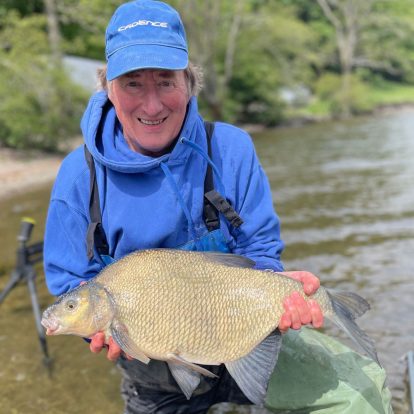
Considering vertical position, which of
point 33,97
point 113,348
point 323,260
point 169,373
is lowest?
point 323,260

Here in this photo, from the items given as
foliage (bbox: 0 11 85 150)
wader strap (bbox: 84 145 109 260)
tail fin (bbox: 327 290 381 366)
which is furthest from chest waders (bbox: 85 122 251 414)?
foliage (bbox: 0 11 85 150)

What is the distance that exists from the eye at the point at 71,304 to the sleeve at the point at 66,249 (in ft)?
1.03

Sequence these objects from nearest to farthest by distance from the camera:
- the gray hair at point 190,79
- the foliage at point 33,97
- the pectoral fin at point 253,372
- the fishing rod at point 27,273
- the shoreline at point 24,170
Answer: the pectoral fin at point 253,372
the gray hair at point 190,79
the fishing rod at point 27,273
the shoreline at point 24,170
the foliage at point 33,97

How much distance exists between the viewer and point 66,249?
112 inches

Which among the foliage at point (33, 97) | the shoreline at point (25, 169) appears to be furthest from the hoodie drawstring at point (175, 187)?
the foliage at point (33, 97)

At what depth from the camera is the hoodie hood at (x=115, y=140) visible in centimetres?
266

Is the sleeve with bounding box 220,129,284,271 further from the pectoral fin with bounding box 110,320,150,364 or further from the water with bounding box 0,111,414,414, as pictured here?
the water with bounding box 0,111,414,414

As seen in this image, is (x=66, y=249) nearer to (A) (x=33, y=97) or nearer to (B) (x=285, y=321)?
(B) (x=285, y=321)

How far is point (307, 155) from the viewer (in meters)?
17.2

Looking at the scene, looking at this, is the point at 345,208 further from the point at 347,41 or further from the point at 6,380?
the point at 347,41

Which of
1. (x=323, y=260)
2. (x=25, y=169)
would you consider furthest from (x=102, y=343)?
(x=25, y=169)

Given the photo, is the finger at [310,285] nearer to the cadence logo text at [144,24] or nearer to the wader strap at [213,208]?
the wader strap at [213,208]

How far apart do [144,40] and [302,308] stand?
59.5 inches

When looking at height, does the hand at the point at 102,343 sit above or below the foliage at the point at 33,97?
above
